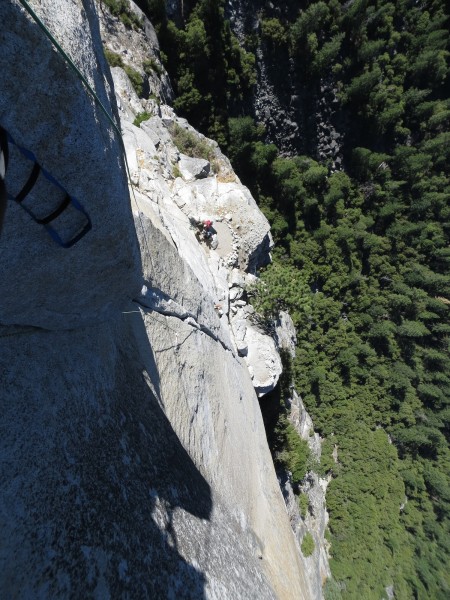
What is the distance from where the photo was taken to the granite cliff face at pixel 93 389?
7.55 ft

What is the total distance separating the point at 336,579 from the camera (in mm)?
21016

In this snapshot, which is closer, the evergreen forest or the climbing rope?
the climbing rope

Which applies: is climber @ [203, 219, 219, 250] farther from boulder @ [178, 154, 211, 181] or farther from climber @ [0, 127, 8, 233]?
climber @ [0, 127, 8, 233]

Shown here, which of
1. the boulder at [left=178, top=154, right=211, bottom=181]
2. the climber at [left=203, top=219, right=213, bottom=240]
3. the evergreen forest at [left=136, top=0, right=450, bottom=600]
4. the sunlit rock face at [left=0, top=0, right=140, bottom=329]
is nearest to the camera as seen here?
the sunlit rock face at [left=0, top=0, right=140, bottom=329]

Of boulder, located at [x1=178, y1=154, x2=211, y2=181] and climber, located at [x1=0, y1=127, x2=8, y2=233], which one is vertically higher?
boulder, located at [x1=178, y1=154, x2=211, y2=181]

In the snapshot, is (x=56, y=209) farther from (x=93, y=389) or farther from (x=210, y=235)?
(x=210, y=235)

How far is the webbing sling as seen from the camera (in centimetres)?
210

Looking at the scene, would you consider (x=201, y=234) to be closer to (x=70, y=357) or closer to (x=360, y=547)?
(x=70, y=357)

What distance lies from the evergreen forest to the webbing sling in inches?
685

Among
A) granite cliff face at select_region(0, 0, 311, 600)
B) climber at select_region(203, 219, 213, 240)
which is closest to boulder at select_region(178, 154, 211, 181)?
climber at select_region(203, 219, 213, 240)

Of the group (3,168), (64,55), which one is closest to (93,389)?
(3,168)

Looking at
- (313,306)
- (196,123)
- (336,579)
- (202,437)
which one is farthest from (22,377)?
(336,579)

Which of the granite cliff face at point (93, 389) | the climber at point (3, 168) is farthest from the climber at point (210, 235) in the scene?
the climber at point (3, 168)

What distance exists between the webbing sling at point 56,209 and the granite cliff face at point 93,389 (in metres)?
0.05
